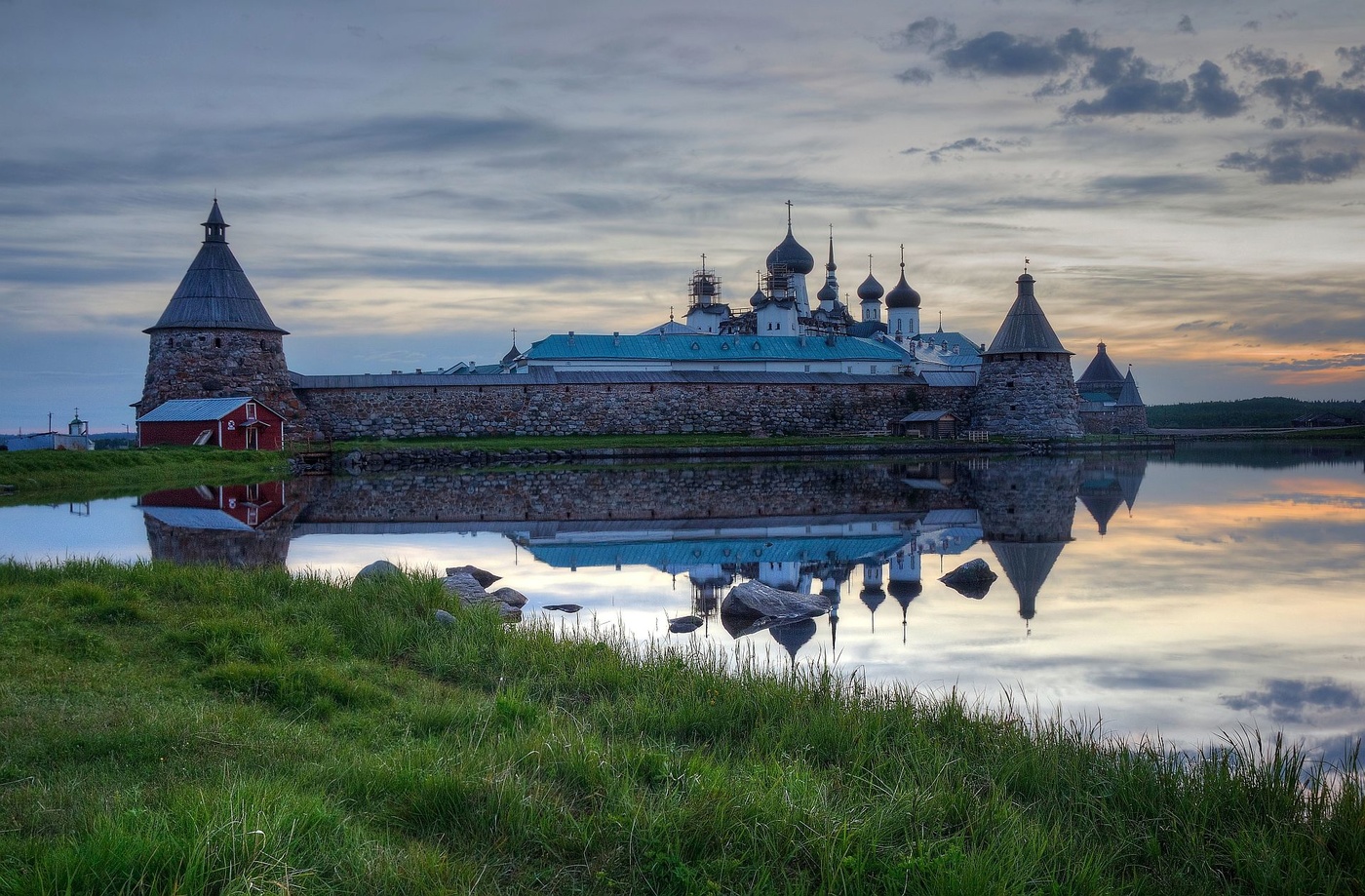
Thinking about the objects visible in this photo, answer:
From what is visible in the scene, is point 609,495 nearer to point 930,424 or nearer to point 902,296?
point 930,424

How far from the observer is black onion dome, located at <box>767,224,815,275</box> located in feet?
180

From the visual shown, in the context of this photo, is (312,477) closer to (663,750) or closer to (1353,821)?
(663,750)

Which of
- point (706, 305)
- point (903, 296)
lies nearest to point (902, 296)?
point (903, 296)

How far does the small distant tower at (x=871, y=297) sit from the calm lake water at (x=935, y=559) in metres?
39.9

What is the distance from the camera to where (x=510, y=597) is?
948cm

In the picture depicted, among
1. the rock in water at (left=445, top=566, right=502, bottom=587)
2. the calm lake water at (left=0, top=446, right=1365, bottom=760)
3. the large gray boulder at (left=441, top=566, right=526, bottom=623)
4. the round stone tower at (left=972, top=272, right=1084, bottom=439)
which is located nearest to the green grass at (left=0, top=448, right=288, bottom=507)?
the calm lake water at (left=0, top=446, right=1365, bottom=760)

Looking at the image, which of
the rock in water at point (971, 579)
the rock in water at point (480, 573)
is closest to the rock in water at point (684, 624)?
the rock in water at point (480, 573)

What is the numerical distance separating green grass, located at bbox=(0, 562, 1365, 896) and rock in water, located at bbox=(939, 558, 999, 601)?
4.69 metres

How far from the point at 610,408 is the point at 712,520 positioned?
24.2 meters

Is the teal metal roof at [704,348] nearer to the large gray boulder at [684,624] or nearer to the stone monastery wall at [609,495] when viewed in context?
the stone monastery wall at [609,495]

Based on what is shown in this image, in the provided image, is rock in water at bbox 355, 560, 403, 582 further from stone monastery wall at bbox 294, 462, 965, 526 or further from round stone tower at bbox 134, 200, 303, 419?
round stone tower at bbox 134, 200, 303, 419

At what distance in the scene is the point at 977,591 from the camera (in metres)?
9.76

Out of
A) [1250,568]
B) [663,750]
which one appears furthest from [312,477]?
[663,750]

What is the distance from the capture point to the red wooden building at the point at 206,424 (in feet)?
95.0
